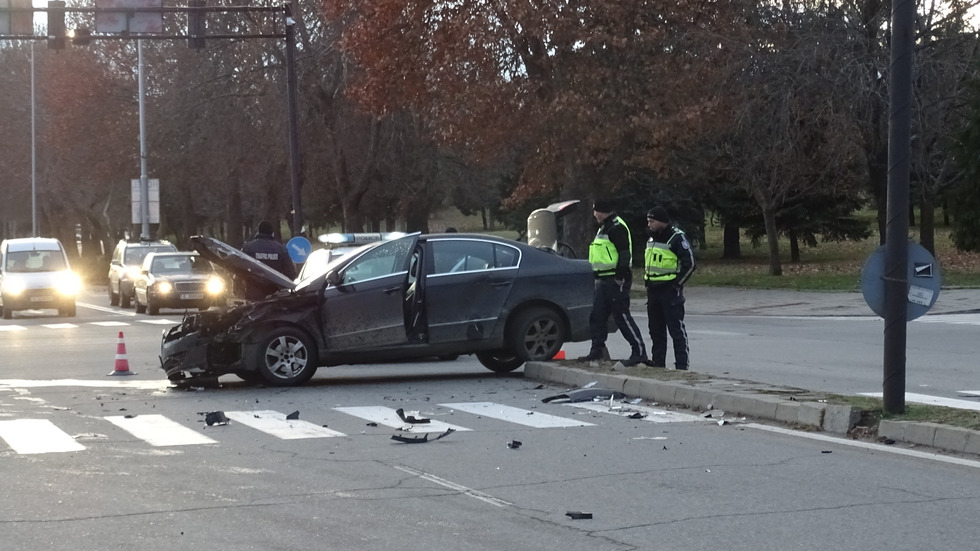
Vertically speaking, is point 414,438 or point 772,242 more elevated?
point 772,242

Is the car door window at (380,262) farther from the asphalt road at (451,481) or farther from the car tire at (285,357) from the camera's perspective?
the asphalt road at (451,481)

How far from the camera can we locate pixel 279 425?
11633mm

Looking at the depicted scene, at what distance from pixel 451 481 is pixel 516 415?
3.43 m

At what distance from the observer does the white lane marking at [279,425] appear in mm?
11016

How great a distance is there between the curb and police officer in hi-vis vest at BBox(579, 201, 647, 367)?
0.84 meters

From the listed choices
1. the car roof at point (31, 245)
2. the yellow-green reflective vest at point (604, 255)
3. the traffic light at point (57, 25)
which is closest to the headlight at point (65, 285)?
the car roof at point (31, 245)

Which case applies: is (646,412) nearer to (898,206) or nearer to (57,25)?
(898,206)

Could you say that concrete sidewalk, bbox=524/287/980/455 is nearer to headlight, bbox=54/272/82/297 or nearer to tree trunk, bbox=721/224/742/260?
headlight, bbox=54/272/82/297

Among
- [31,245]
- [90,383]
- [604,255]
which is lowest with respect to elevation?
[90,383]

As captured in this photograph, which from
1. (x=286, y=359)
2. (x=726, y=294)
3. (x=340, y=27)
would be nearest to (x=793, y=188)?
(x=726, y=294)

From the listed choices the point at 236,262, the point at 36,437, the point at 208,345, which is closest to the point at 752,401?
the point at 36,437

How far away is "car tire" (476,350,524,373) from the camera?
15.9 metres

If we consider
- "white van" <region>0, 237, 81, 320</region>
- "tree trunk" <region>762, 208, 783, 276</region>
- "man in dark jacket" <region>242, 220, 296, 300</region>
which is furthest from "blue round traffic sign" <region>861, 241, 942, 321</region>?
"tree trunk" <region>762, 208, 783, 276</region>

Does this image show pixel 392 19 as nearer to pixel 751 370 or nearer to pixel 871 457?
pixel 751 370
